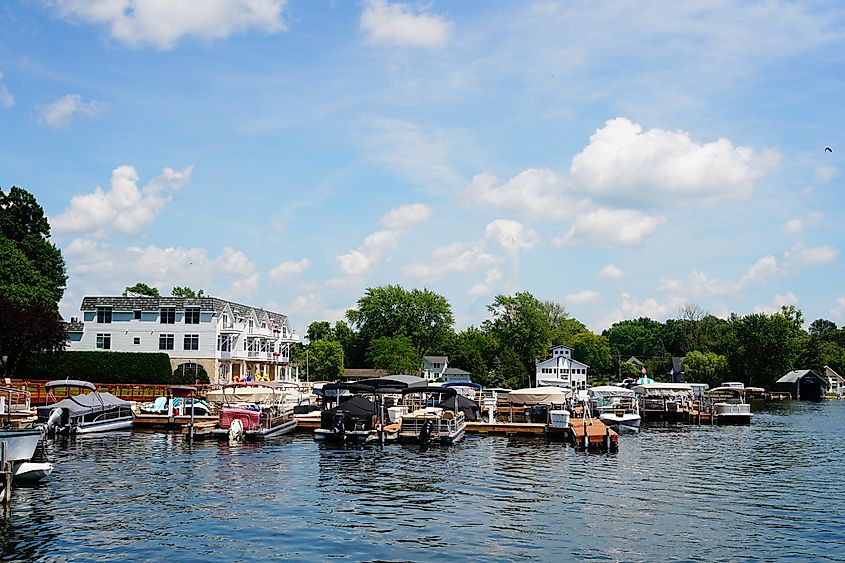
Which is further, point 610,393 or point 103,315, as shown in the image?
point 103,315

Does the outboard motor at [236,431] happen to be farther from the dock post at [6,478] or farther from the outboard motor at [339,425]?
the dock post at [6,478]

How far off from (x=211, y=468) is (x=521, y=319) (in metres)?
102

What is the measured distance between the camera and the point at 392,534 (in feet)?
69.8

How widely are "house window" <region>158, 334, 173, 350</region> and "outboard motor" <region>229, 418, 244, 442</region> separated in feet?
161

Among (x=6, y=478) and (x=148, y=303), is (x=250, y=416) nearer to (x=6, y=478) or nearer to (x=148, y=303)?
(x=6, y=478)

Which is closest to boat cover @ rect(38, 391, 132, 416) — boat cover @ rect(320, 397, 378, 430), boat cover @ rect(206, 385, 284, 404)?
boat cover @ rect(206, 385, 284, 404)

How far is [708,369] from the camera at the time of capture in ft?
446

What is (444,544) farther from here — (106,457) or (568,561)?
(106,457)

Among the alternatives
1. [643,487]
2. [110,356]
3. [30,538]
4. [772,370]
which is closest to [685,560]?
[643,487]

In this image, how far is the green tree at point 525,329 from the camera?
13062 cm

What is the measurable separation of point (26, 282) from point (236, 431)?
48.7 m

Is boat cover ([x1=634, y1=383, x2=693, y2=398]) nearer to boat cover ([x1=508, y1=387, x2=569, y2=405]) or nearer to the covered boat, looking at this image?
the covered boat

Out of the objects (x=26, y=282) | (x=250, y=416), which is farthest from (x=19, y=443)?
(x=26, y=282)

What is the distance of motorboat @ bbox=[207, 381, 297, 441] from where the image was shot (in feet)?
137
